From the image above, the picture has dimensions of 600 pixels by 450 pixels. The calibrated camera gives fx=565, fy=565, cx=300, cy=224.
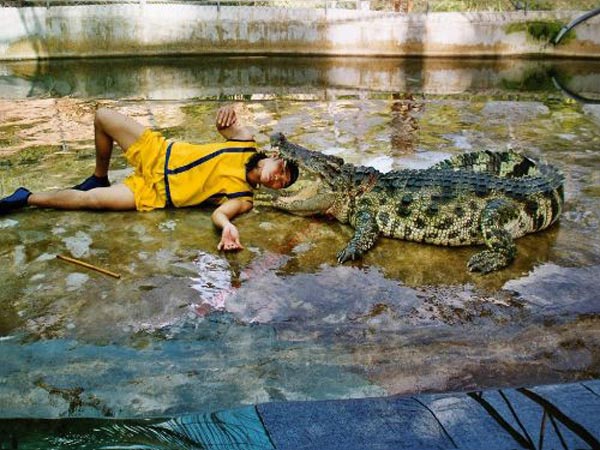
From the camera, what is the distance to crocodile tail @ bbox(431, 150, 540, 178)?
450cm

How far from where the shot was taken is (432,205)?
3.62m

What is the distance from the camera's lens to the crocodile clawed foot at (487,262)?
3.28 metres

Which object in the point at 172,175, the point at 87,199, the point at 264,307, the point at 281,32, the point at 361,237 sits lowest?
the point at 264,307

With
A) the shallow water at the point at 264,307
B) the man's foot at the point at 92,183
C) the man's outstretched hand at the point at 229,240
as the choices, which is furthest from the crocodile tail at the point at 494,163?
the man's foot at the point at 92,183

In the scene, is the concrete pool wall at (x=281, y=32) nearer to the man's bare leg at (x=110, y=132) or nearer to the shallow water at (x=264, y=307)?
the shallow water at (x=264, y=307)

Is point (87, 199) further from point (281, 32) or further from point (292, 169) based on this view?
point (281, 32)

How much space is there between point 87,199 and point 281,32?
10740 millimetres

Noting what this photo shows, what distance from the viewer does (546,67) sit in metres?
12.9

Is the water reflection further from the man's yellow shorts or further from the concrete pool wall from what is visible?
the man's yellow shorts

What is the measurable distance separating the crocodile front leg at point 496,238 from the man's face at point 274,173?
1.34 metres

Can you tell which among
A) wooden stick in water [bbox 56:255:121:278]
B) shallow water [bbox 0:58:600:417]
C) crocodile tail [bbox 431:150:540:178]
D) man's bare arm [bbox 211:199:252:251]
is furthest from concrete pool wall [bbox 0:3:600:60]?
wooden stick in water [bbox 56:255:121:278]

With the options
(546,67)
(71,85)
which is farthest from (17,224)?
(546,67)

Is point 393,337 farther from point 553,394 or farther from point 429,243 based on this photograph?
point 429,243

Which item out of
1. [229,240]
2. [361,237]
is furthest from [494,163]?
[229,240]
